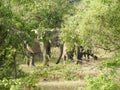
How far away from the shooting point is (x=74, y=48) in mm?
33156

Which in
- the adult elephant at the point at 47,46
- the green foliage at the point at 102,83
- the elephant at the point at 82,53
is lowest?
the green foliage at the point at 102,83

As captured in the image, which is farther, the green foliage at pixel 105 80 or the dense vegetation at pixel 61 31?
the green foliage at pixel 105 80

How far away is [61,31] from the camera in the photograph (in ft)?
104

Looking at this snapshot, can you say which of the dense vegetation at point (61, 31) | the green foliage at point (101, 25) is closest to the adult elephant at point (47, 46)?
the dense vegetation at point (61, 31)

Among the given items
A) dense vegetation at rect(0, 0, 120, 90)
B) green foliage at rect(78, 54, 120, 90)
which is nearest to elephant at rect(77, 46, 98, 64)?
dense vegetation at rect(0, 0, 120, 90)

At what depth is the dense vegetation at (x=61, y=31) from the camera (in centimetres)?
1045

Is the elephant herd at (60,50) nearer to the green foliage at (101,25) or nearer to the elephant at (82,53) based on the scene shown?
the elephant at (82,53)

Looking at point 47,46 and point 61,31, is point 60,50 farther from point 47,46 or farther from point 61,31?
point 61,31

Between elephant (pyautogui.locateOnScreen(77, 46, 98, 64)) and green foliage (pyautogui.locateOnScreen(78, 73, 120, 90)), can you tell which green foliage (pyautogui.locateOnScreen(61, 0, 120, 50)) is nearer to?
elephant (pyautogui.locateOnScreen(77, 46, 98, 64))

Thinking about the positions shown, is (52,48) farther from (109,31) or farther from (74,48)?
(109,31)

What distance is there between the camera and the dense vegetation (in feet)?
34.3

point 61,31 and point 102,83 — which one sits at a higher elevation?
point 61,31

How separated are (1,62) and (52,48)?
23.3 m

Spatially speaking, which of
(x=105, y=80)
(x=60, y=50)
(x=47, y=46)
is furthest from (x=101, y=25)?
(x=105, y=80)
